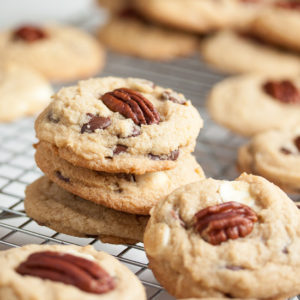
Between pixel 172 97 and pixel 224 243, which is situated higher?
pixel 172 97

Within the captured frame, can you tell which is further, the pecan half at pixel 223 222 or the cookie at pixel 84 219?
the cookie at pixel 84 219

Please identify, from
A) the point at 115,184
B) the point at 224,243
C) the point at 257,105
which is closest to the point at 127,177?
the point at 115,184

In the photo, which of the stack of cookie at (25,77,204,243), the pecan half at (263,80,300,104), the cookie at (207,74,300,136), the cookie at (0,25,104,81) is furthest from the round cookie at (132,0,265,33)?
the stack of cookie at (25,77,204,243)

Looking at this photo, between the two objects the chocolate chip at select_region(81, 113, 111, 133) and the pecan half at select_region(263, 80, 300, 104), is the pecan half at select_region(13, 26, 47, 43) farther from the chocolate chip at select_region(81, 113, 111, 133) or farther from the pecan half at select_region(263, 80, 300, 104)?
the chocolate chip at select_region(81, 113, 111, 133)

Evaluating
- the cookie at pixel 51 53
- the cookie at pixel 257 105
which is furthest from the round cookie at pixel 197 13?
the cookie at pixel 257 105

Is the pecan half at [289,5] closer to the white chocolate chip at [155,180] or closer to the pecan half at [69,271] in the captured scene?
the white chocolate chip at [155,180]

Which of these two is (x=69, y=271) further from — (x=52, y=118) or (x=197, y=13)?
(x=197, y=13)

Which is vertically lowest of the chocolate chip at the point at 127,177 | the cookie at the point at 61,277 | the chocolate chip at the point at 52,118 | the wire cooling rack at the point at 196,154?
the wire cooling rack at the point at 196,154
